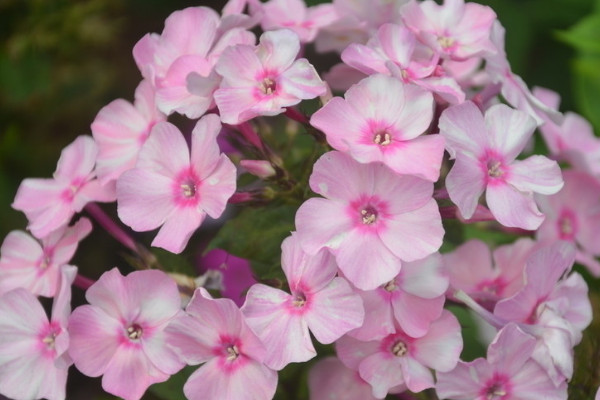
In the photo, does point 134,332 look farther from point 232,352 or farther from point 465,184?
point 465,184

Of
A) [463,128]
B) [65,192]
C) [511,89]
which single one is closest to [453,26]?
[511,89]

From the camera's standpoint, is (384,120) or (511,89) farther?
(511,89)

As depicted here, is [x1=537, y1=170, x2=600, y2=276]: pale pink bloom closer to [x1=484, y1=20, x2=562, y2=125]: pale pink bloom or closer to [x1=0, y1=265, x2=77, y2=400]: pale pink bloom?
[x1=484, y1=20, x2=562, y2=125]: pale pink bloom

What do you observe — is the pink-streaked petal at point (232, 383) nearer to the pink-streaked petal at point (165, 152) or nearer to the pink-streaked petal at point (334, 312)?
the pink-streaked petal at point (334, 312)

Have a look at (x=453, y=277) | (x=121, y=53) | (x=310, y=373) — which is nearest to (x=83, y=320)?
(x=310, y=373)

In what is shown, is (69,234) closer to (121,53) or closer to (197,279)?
(197,279)

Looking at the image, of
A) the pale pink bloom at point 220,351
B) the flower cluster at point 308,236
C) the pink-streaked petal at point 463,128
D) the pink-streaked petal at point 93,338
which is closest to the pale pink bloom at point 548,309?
the flower cluster at point 308,236
